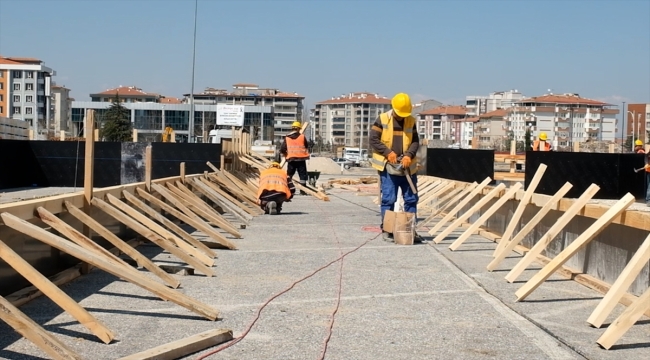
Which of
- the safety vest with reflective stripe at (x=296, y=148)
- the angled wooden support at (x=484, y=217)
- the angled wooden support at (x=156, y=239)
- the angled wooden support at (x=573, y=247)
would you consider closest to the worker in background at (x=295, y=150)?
the safety vest with reflective stripe at (x=296, y=148)

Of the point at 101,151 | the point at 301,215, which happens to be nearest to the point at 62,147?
the point at 101,151

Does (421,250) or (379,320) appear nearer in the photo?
(379,320)

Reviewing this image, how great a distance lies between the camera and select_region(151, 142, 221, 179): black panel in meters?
26.9

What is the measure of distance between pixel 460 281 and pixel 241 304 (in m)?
2.54

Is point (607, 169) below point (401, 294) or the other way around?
the other way around

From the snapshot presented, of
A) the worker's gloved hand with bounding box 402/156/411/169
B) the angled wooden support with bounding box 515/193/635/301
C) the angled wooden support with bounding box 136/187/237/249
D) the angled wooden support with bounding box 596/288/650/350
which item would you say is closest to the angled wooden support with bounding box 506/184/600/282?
the angled wooden support with bounding box 515/193/635/301

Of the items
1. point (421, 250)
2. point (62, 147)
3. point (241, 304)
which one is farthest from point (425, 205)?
point (62, 147)

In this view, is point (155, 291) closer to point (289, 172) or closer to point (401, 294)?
point (401, 294)

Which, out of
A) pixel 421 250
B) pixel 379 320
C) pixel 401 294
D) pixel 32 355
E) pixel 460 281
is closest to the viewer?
pixel 32 355

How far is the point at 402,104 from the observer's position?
42.5ft

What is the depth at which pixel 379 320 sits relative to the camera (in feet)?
24.3

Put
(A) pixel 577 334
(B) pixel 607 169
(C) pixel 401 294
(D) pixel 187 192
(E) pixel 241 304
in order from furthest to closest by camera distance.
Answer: (B) pixel 607 169 < (D) pixel 187 192 < (C) pixel 401 294 < (E) pixel 241 304 < (A) pixel 577 334

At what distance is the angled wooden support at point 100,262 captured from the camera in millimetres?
7090

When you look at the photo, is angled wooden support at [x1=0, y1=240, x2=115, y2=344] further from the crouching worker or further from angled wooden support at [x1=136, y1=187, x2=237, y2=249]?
the crouching worker
